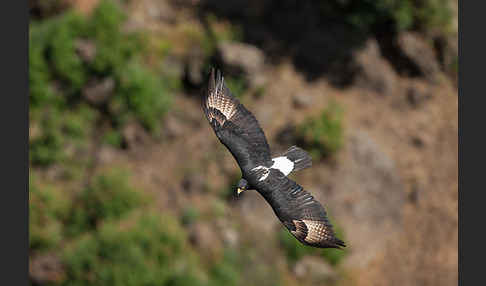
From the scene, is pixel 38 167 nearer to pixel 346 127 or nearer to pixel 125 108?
pixel 125 108

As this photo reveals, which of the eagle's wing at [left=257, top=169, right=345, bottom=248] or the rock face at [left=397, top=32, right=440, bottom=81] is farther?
the rock face at [left=397, top=32, right=440, bottom=81]

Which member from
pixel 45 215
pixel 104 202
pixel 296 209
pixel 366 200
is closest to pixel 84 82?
pixel 104 202

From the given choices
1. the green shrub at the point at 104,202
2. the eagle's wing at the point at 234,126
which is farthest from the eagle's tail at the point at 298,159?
the green shrub at the point at 104,202

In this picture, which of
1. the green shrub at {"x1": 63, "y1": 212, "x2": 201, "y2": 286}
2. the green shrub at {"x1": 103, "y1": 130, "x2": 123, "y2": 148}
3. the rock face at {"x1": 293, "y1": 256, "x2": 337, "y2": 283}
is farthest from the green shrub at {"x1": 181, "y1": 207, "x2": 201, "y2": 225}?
the green shrub at {"x1": 103, "y1": 130, "x2": 123, "y2": 148}

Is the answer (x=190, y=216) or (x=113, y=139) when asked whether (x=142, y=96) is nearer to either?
(x=113, y=139)

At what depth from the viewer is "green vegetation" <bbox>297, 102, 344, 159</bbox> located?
55.5 ft

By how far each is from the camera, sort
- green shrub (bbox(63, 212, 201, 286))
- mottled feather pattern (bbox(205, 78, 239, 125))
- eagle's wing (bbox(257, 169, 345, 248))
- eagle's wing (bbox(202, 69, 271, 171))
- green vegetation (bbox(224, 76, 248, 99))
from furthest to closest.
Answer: green vegetation (bbox(224, 76, 248, 99)) < green shrub (bbox(63, 212, 201, 286)) < mottled feather pattern (bbox(205, 78, 239, 125)) < eagle's wing (bbox(202, 69, 271, 171)) < eagle's wing (bbox(257, 169, 345, 248))

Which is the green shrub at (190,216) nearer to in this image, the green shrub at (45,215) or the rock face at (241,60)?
the green shrub at (45,215)

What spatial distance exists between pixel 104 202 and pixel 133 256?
2.23m

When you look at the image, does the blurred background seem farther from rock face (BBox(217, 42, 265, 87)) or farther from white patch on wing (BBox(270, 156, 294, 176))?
white patch on wing (BBox(270, 156, 294, 176))

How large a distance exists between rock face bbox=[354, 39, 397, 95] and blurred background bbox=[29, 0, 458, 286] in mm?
40

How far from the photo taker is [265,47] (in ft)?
62.4

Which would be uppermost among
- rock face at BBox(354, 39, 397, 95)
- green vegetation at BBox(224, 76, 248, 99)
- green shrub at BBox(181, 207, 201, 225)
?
rock face at BBox(354, 39, 397, 95)

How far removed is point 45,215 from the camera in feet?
54.6
